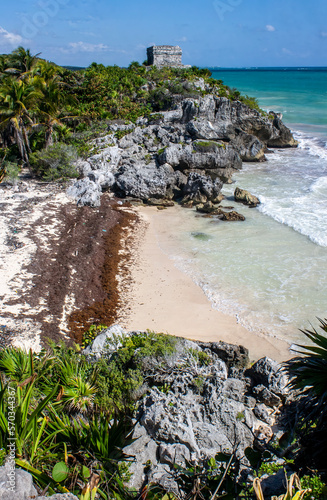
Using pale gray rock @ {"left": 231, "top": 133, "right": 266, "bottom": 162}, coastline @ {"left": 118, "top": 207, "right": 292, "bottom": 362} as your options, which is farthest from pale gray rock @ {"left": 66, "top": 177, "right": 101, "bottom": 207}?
pale gray rock @ {"left": 231, "top": 133, "right": 266, "bottom": 162}

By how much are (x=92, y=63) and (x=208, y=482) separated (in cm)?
4091

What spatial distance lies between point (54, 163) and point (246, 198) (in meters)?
11.7

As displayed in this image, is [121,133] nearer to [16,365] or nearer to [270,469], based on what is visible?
[16,365]

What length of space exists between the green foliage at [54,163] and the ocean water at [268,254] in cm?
770

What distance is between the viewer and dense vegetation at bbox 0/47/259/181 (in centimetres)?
2197

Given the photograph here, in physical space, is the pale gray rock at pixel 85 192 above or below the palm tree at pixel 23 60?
below

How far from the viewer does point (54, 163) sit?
22812 millimetres

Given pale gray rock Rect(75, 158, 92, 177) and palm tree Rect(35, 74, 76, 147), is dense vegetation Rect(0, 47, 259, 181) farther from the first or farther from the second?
pale gray rock Rect(75, 158, 92, 177)

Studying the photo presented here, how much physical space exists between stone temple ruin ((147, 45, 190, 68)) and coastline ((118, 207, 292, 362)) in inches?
1249

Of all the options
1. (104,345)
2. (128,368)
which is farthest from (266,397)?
(104,345)

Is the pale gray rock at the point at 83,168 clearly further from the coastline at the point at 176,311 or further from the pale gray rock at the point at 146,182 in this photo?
Answer: the coastline at the point at 176,311

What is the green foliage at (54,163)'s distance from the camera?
22641mm

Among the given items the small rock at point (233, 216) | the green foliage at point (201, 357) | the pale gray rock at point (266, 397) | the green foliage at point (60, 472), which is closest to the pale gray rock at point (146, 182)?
the small rock at point (233, 216)

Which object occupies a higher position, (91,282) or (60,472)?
(60,472)
